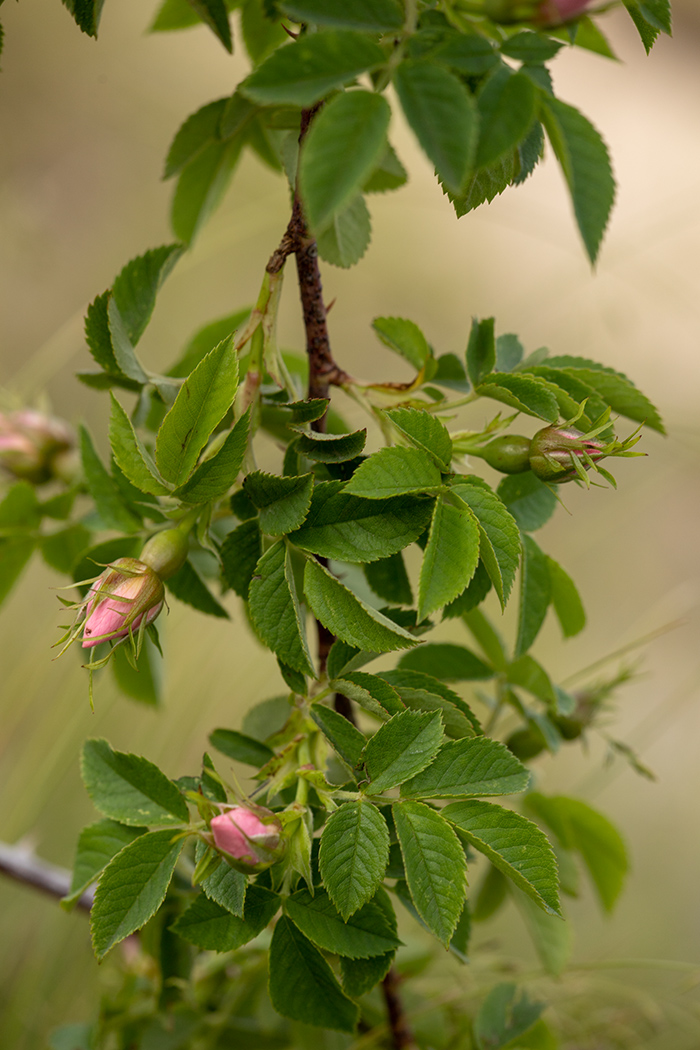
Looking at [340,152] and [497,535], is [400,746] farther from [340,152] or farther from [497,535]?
[340,152]

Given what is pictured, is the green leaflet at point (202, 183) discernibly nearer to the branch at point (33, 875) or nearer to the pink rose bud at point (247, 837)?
the pink rose bud at point (247, 837)

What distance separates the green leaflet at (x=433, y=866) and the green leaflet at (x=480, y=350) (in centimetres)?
16

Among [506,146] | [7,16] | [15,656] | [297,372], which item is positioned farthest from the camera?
[7,16]

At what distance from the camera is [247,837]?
244mm

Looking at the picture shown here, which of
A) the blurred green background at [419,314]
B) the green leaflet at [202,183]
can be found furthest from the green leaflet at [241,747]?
the blurred green background at [419,314]

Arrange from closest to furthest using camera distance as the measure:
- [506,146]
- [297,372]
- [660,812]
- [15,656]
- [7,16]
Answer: [506,146], [297,372], [15,656], [660,812], [7,16]

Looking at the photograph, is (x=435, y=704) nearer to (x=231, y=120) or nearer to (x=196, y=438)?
(x=196, y=438)

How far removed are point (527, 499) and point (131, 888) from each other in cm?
21

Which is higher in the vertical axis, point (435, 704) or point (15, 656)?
point (435, 704)

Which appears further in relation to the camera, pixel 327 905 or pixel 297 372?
pixel 297 372

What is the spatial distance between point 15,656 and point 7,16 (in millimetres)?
1242

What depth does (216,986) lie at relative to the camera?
504 mm

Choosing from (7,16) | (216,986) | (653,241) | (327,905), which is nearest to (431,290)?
(653,241)

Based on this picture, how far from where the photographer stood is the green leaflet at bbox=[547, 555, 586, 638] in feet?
1.16
